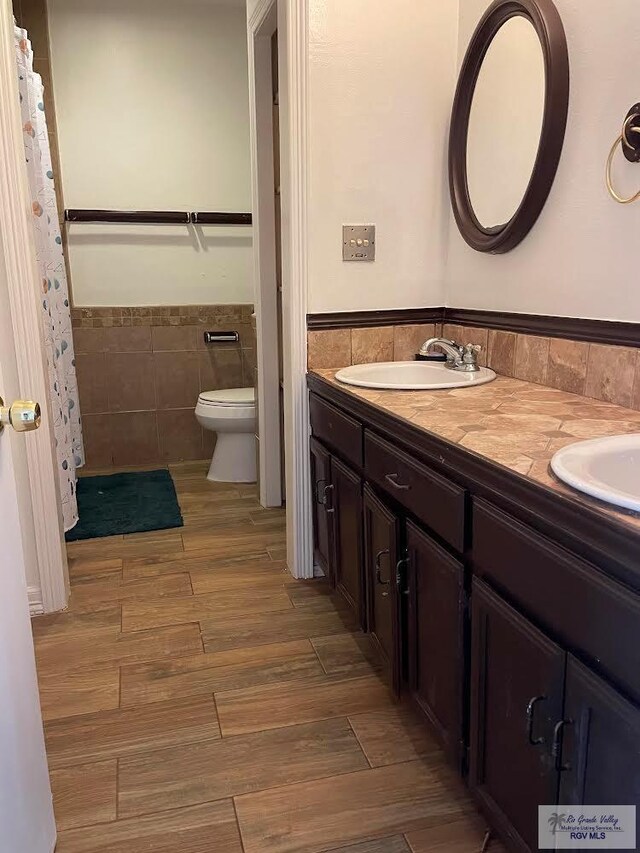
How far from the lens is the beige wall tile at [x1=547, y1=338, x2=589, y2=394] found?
5.72 feet

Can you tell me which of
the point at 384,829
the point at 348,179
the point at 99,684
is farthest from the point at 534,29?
the point at 99,684

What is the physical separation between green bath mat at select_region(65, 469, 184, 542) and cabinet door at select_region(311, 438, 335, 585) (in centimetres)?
89

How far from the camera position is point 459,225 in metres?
2.24

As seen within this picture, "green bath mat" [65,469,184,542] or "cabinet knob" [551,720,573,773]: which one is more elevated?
"cabinet knob" [551,720,573,773]

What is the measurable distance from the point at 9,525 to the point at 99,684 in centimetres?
94

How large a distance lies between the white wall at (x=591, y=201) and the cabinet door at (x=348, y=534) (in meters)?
0.73

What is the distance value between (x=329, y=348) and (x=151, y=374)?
75.5 inches

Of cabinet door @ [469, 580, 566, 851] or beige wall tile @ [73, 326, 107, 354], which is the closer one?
cabinet door @ [469, 580, 566, 851]

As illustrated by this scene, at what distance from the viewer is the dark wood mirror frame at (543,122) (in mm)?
1713

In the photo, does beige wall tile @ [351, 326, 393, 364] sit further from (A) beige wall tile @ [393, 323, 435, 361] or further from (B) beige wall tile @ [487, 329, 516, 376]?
(B) beige wall tile @ [487, 329, 516, 376]

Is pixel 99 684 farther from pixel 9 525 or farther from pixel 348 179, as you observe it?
pixel 348 179

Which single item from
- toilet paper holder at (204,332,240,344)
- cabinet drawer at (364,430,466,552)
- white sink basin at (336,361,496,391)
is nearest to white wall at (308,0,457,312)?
white sink basin at (336,361,496,391)

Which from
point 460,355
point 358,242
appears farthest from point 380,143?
point 460,355

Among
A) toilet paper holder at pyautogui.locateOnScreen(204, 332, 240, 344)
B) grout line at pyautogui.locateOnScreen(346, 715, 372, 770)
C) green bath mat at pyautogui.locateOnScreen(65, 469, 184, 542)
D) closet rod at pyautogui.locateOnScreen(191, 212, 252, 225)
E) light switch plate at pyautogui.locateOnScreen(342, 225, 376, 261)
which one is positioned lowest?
grout line at pyautogui.locateOnScreen(346, 715, 372, 770)
